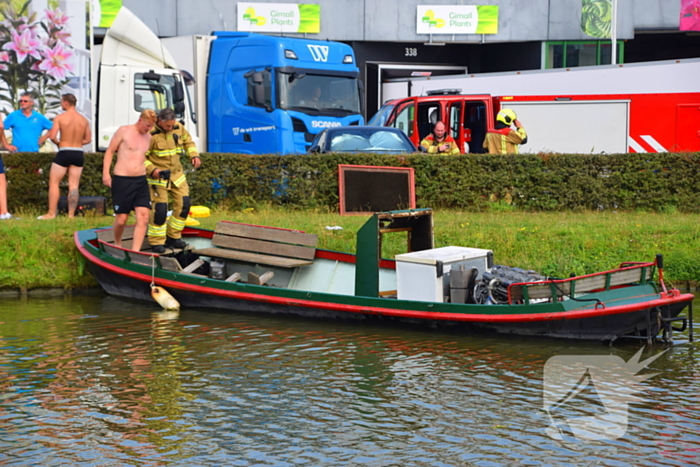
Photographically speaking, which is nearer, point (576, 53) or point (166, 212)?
point (166, 212)

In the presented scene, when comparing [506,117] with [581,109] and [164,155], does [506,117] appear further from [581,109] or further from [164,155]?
[164,155]

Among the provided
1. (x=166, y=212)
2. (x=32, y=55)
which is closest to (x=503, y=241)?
(x=166, y=212)

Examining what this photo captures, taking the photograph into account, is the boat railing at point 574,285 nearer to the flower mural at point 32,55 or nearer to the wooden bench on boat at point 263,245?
the wooden bench on boat at point 263,245

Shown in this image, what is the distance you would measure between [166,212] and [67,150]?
3259 millimetres

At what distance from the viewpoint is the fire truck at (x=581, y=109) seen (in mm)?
22188

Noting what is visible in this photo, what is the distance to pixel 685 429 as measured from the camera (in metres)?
6.49

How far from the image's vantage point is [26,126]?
629 inches

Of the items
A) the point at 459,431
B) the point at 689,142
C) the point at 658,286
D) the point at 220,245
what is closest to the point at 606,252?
the point at 658,286

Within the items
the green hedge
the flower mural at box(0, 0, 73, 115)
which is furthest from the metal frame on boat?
the flower mural at box(0, 0, 73, 115)

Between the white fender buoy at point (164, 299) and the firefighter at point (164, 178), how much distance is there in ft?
2.83

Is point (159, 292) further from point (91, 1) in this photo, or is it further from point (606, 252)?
point (91, 1)

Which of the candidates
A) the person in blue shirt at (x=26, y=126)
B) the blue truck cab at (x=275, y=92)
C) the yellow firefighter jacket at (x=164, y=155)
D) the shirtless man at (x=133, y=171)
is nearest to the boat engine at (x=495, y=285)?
the yellow firefighter jacket at (x=164, y=155)

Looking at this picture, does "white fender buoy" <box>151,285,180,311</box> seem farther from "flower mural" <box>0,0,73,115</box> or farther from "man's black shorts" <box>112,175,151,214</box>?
"flower mural" <box>0,0,73,115</box>

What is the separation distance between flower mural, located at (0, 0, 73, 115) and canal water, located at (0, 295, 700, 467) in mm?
7156
